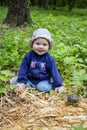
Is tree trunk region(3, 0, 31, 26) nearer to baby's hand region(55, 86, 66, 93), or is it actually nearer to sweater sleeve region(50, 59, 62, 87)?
sweater sleeve region(50, 59, 62, 87)

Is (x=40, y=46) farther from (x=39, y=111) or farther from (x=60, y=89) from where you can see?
(x=39, y=111)

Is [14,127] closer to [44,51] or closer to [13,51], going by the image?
[44,51]

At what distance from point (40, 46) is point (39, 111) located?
3.64 ft

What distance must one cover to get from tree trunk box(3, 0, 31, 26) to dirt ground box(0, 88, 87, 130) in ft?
28.4

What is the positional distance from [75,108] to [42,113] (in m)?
0.45

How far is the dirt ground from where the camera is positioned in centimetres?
403

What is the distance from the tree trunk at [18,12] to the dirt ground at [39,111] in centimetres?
865

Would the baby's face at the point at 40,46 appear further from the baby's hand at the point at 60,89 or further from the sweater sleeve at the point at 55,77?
the baby's hand at the point at 60,89

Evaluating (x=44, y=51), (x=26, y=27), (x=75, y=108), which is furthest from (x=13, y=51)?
(x=26, y=27)

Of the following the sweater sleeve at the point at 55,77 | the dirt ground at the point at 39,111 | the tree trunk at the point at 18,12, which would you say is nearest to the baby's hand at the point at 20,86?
the dirt ground at the point at 39,111

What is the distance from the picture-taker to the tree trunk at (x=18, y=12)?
526 inches

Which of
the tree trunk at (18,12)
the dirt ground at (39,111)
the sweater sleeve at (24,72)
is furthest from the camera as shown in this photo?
the tree trunk at (18,12)

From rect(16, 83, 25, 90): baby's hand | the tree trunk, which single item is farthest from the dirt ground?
the tree trunk

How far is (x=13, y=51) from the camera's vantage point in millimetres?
6953
